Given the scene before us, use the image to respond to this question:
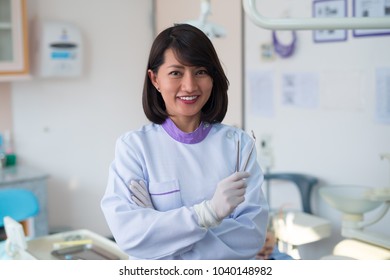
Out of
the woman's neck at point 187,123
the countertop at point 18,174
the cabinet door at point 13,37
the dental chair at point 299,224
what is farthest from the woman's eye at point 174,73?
the cabinet door at point 13,37

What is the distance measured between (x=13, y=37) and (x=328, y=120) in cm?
184

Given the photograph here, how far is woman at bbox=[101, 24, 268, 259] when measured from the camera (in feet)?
3.13

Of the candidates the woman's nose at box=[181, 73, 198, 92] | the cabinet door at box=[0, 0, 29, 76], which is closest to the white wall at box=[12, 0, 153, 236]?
the cabinet door at box=[0, 0, 29, 76]

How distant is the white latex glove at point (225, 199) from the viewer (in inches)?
35.4

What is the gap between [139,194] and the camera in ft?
3.26

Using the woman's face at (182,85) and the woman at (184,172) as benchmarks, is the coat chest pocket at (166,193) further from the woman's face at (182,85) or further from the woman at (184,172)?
the woman's face at (182,85)

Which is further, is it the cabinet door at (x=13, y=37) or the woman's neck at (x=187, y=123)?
the cabinet door at (x=13, y=37)

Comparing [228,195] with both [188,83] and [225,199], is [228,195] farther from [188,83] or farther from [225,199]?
[188,83]

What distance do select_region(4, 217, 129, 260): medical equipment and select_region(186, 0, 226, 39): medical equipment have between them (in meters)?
0.88

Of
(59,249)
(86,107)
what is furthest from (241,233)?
(86,107)

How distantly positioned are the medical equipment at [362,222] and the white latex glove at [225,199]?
3.97ft
